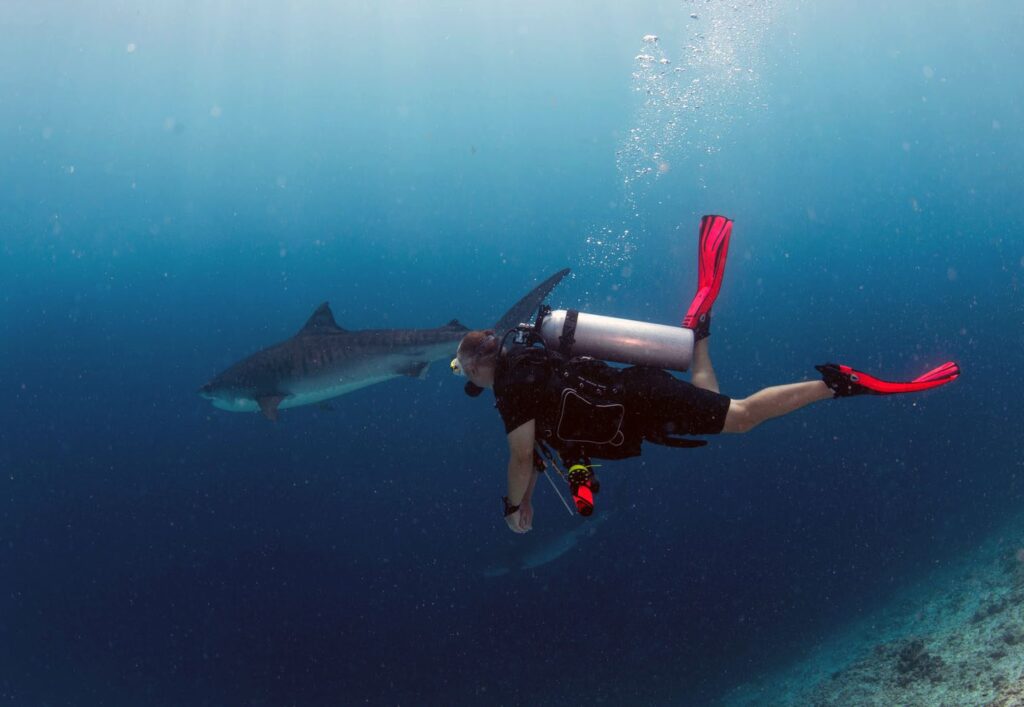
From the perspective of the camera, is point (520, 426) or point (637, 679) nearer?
point (520, 426)

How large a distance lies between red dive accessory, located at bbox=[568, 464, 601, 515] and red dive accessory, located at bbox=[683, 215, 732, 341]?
2.13 meters

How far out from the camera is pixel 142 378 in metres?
43.7

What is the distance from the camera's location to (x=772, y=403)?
456 cm

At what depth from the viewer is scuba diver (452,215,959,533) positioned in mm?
4031

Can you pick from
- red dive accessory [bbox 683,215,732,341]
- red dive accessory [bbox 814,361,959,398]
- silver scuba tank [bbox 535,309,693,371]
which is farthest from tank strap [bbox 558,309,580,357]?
red dive accessory [bbox 814,361,959,398]

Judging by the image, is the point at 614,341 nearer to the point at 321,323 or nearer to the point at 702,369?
the point at 702,369

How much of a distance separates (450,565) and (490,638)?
4097mm

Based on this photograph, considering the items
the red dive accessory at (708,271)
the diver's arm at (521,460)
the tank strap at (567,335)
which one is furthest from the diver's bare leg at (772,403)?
the diver's arm at (521,460)

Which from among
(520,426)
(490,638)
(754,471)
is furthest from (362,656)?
(754,471)

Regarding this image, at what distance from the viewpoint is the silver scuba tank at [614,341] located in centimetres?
451

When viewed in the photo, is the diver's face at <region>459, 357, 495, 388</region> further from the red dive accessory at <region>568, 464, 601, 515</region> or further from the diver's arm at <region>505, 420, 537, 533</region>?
the red dive accessory at <region>568, 464, 601, 515</region>

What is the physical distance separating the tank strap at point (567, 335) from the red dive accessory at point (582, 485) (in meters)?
1.01

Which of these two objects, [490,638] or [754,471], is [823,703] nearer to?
[490,638]

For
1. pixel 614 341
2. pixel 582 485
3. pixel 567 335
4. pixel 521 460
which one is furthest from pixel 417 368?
pixel 582 485
